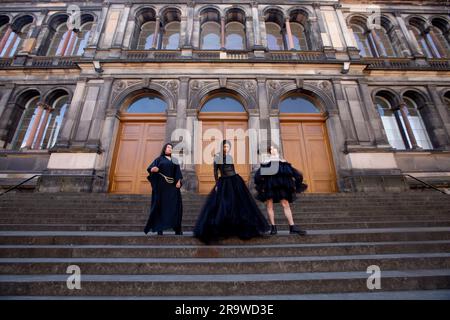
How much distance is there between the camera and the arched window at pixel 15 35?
12.1 meters

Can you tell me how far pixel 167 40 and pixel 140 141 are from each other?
628 centimetres

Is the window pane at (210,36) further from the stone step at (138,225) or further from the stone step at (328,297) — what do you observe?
the stone step at (328,297)

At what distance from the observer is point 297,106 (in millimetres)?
10438

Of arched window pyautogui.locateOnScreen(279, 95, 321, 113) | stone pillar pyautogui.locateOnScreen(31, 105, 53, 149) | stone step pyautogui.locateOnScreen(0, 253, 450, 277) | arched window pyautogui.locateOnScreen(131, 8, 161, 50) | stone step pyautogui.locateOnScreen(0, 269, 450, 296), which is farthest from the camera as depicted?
arched window pyautogui.locateOnScreen(131, 8, 161, 50)

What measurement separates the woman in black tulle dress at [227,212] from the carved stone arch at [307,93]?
656 centimetres

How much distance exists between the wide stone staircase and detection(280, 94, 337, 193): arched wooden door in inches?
143

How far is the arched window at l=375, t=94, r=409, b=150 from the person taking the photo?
34.4 ft

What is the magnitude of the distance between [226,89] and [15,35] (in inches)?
510

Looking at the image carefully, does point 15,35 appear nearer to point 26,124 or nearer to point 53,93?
point 53,93

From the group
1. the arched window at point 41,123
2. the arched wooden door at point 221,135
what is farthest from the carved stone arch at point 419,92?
the arched window at point 41,123

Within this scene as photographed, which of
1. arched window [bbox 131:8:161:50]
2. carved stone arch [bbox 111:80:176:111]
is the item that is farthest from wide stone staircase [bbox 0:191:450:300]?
arched window [bbox 131:8:161:50]


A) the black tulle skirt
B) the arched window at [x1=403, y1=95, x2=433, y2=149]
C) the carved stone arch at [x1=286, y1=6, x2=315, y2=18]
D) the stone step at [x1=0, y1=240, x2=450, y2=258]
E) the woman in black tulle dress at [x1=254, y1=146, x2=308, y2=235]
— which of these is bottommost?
the stone step at [x1=0, y1=240, x2=450, y2=258]

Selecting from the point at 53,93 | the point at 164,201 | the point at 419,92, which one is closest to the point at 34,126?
the point at 53,93

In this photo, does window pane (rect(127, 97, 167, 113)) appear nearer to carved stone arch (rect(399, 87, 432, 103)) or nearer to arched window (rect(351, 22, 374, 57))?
arched window (rect(351, 22, 374, 57))
